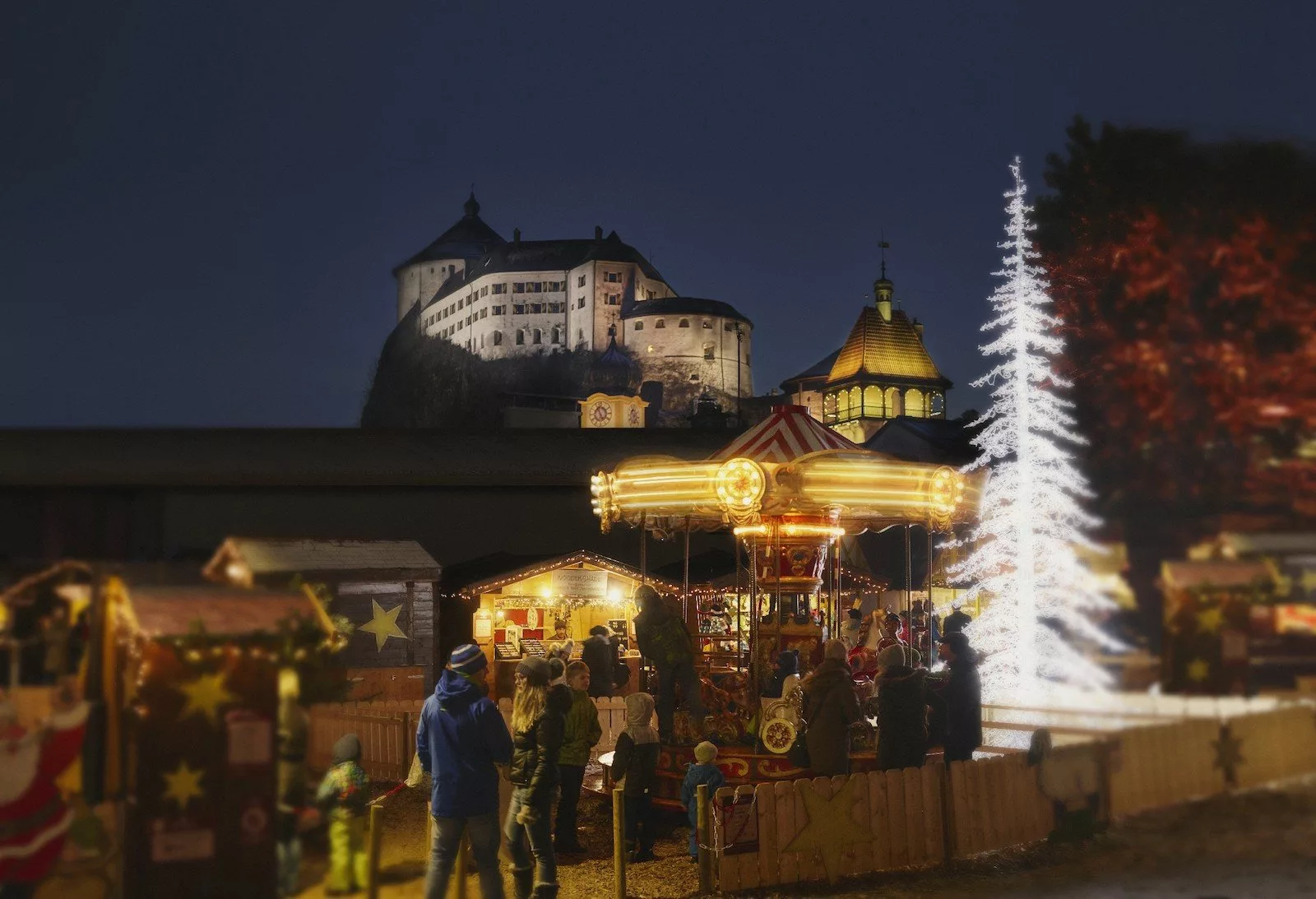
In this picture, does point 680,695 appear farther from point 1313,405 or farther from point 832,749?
point 1313,405

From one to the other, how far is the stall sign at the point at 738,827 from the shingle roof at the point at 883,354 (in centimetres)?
6250

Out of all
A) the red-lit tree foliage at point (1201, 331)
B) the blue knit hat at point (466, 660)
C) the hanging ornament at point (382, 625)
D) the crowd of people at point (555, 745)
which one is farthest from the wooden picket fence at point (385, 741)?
the red-lit tree foliage at point (1201, 331)

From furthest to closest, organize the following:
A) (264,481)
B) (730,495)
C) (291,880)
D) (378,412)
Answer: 1. (378,412)
2. (264,481)
3. (730,495)
4. (291,880)

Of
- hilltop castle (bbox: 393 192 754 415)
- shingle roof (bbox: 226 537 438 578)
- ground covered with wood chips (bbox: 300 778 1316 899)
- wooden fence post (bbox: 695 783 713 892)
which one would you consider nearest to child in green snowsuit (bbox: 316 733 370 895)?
ground covered with wood chips (bbox: 300 778 1316 899)

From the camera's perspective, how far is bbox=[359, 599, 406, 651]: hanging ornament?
66.3 ft

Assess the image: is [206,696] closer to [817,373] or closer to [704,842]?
[704,842]

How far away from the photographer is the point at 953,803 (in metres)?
9.27

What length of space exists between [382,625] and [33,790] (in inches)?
599

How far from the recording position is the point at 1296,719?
5.48 metres

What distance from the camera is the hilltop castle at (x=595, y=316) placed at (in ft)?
300

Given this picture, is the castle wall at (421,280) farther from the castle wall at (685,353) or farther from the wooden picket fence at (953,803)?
the wooden picket fence at (953,803)

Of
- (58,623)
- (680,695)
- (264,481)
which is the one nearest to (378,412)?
(264,481)

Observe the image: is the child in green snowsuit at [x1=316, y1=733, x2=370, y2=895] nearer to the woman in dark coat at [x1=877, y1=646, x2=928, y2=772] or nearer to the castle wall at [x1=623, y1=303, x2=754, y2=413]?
the woman in dark coat at [x1=877, y1=646, x2=928, y2=772]

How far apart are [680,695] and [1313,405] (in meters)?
8.06
